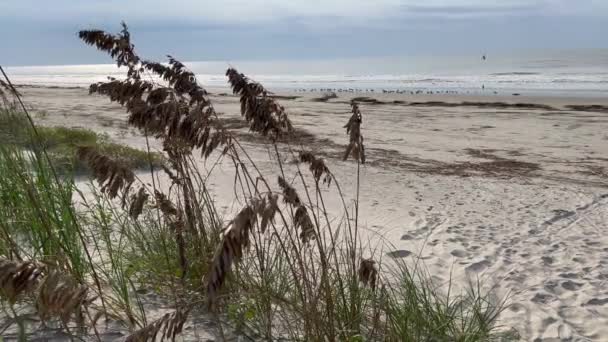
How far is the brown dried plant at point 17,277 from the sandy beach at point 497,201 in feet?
7.04

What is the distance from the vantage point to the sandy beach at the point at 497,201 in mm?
4332

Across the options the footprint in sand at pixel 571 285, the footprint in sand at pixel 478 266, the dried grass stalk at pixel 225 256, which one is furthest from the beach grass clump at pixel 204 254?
the footprint in sand at pixel 478 266

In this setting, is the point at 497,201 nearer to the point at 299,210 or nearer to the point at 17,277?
the point at 299,210

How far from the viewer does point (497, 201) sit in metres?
7.35

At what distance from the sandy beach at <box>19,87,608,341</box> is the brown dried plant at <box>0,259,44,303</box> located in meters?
2.15

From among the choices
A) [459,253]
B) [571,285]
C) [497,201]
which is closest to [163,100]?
[571,285]

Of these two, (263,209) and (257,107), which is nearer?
(263,209)

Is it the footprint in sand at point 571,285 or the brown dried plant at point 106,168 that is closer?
the brown dried plant at point 106,168

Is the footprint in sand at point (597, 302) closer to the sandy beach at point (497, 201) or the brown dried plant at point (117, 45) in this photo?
the sandy beach at point (497, 201)

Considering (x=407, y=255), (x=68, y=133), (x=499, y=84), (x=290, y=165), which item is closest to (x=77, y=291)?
(x=407, y=255)

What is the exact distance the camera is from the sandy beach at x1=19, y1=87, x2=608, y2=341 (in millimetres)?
4332

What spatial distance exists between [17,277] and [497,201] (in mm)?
6797

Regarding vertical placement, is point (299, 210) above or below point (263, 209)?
below

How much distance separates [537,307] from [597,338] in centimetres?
49
